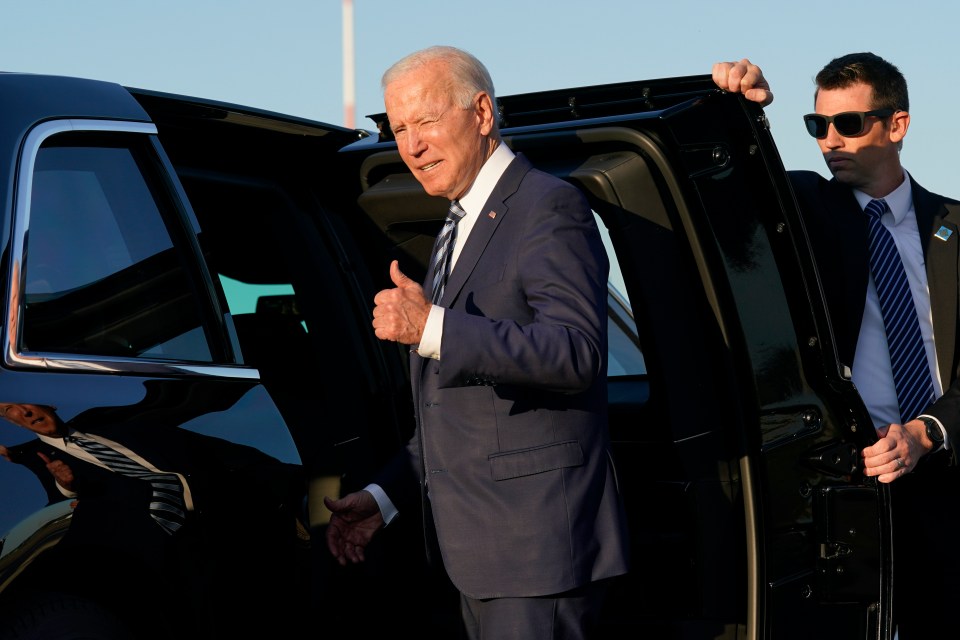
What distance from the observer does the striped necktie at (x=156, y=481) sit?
8.56 feet

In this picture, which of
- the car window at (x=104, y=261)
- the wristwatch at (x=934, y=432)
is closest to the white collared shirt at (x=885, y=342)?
the wristwatch at (x=934, y=432)

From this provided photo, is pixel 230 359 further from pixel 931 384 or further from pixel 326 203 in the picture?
pixel 931 384

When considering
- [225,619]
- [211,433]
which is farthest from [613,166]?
[225,619]

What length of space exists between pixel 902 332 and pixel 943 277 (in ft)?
0.63

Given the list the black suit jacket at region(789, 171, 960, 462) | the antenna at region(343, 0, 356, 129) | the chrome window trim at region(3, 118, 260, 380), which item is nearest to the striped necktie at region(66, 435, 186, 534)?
the chrome window trim at region(3, 118, 260, 380)

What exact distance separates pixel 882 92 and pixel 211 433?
7.46 feet

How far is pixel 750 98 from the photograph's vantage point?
3.45 meters

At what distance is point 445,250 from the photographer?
10.1ft

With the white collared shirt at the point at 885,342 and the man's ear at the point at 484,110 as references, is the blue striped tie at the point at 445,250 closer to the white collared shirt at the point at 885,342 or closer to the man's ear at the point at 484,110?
the man's ear at the point at 484,110

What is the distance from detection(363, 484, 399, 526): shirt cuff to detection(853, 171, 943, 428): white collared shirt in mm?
1383

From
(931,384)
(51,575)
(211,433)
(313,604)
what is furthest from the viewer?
(931,384)

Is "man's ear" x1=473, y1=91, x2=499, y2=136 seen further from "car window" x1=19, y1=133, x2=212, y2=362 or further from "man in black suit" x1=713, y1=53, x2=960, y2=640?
"man in black suit" x1=713, y1=53, x2=960, y2=640

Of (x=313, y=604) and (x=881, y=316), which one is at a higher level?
(x=881, y=316)

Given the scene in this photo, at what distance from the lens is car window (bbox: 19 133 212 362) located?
8.81 ft
